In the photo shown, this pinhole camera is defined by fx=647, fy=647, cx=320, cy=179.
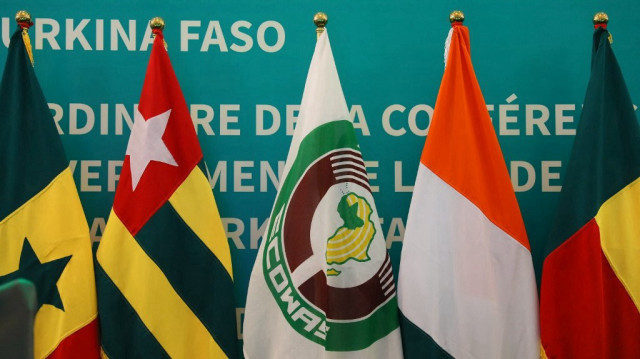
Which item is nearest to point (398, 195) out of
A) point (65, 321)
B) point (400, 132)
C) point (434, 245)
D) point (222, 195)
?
point (400, 132)

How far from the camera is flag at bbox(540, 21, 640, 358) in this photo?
2.02 meters

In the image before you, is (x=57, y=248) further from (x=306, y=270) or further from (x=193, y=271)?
(x=306, y=270)

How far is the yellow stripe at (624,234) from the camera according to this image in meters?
2.03

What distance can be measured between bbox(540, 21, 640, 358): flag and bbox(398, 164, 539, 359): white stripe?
8cm

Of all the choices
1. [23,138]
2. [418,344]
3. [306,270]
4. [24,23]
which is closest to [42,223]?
[23,138]

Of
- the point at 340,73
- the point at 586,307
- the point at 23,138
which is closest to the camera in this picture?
the point at 586,307

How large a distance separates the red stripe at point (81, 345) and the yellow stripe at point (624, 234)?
1.65 metres

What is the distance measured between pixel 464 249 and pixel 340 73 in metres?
0.85

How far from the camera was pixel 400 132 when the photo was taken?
8.23ft

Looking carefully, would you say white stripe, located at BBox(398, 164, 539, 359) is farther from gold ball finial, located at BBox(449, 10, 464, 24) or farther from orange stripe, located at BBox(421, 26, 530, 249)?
gold ball finial, located at BBox(449, 10, 464, 24)

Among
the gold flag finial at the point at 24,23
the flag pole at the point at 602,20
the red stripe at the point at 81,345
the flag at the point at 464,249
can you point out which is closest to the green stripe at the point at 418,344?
the flag at the point at 464,249

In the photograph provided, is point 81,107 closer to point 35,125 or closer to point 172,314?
point 35,125

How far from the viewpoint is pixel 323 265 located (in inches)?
82.5

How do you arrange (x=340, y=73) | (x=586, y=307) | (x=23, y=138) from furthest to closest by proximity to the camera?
(x=340, y=73) → (x=23, y=138) → (x=586, y=307)
